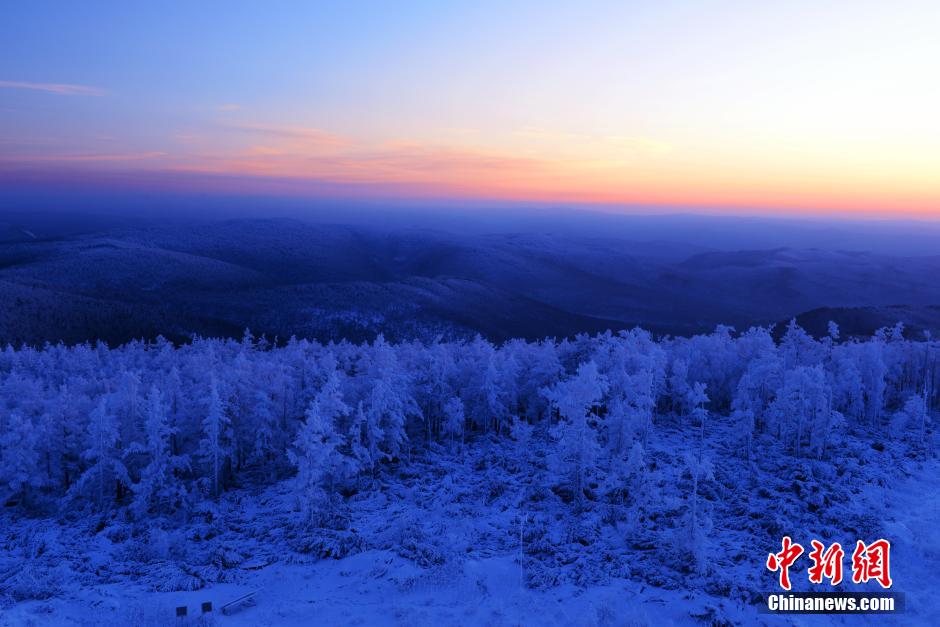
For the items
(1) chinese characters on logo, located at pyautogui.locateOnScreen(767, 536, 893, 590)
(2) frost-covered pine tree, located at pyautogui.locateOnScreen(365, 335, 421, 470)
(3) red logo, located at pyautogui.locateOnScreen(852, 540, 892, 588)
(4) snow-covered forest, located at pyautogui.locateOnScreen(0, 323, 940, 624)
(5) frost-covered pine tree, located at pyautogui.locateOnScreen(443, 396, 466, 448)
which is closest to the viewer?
(1) chinese characters on logo, located at pyautogui.locateOnScreen(767, 536, 893, 590)

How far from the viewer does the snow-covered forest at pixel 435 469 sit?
30.0 m

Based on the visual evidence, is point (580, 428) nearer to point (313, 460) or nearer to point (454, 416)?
point (454, 416)

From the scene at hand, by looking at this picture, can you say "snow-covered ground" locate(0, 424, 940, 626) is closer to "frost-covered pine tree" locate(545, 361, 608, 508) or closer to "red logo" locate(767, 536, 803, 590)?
"red logo" locate(767, 536, 803, 590)

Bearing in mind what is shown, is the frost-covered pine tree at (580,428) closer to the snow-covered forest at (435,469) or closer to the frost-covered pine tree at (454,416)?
the snow-covered forest at (435,469)

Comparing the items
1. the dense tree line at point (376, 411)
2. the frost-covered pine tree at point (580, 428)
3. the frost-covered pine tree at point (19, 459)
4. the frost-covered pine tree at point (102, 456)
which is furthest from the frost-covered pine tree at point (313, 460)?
the frost-covered pine tree at point (19, 459)

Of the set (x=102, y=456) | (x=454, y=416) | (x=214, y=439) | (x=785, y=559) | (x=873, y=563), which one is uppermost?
(x=214, y=439)

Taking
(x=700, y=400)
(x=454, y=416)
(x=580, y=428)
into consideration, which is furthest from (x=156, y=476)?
(x=700, y=400)

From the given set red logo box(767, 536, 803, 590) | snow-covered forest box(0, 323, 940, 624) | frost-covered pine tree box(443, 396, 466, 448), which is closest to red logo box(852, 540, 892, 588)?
snow-covered forest box(0, 323, 940, 624)

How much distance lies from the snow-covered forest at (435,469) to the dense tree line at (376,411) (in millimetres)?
220

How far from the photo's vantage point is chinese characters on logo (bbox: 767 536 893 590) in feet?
86.9

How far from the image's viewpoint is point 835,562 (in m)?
27.3

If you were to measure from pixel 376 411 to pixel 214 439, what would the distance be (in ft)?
37.1

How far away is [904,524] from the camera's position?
32531 millimetres

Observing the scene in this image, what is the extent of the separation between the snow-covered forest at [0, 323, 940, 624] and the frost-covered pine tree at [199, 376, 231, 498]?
0.56ft
